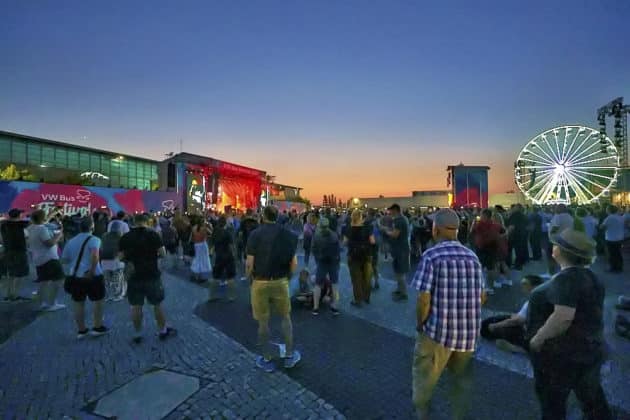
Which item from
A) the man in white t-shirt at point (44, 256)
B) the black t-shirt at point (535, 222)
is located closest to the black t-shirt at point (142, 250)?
the man in white t-shirt at point (44, 256)

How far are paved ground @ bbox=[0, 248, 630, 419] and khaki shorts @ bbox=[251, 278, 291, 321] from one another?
0.65 metres

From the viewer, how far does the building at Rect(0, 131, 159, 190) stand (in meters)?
27.0

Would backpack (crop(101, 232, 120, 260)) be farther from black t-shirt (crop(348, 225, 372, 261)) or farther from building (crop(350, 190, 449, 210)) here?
building (crop(350, 190, 449, 210))

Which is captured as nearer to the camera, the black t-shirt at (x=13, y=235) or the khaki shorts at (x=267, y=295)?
the khaki shorts at (x=267, y=295)

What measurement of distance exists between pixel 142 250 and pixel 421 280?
142 inches

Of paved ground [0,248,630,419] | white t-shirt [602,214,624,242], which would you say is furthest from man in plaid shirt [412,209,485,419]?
white t-shirt [602,214,624,242]

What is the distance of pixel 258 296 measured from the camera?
387 cm

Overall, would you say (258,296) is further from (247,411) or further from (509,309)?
(509,309)

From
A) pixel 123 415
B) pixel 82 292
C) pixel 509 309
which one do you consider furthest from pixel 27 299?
pixel 509 309

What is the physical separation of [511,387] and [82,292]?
17.4 ft

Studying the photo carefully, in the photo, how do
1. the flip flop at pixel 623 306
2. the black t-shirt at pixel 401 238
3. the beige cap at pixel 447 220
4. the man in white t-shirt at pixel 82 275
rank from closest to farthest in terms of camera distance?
1. the beige cap at pixel 447 220
2. the man in white t-shirt at pixel 82 275
3. the flip flop at pixel 623 306
4. the black t-shirt at pixel 401 238

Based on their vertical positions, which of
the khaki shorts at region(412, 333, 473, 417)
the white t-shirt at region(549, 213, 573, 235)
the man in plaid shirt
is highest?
the white t-shirt at region(549, 213, 573, 235)

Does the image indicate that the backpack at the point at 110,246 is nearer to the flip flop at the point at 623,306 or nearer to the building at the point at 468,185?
the flip flop at the point at 623,306

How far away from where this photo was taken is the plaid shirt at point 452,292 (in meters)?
2.39
